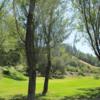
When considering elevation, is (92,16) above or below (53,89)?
above

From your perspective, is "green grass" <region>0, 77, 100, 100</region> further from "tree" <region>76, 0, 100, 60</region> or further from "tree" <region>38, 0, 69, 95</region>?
"tree" <region>76, 0, 100, 60</region>

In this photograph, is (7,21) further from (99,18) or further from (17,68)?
(17,68)

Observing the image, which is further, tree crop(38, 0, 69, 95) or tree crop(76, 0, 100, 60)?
tree crop(38, 0, 69, 95)

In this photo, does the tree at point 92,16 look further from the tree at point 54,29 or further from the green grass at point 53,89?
the green grass at point 53,89

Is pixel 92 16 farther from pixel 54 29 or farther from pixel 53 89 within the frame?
pixel 53 89

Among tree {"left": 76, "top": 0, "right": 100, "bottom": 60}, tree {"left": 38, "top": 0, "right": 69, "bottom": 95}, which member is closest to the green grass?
tree {"left": 38, "top": 0, "right": 69, "bottom": 95}

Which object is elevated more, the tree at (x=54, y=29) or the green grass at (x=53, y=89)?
→ the tree at (x=54, y=29)

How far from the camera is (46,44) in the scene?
1073 inches

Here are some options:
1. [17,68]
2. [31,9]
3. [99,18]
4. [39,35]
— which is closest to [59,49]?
[39,35]

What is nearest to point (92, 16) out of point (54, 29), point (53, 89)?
point (54, 29)

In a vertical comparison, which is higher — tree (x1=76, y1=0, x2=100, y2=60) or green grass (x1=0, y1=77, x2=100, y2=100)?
tree (x1=76, y1=0, x2=100, y2=60)

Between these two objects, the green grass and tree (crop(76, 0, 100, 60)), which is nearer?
tree (crop(76, 0, 100, 60))

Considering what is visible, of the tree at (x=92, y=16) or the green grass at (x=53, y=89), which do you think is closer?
the tree at (x=92, y=16)

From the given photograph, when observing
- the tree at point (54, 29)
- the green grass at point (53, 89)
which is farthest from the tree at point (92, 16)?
the green grass at point (53, 89)
